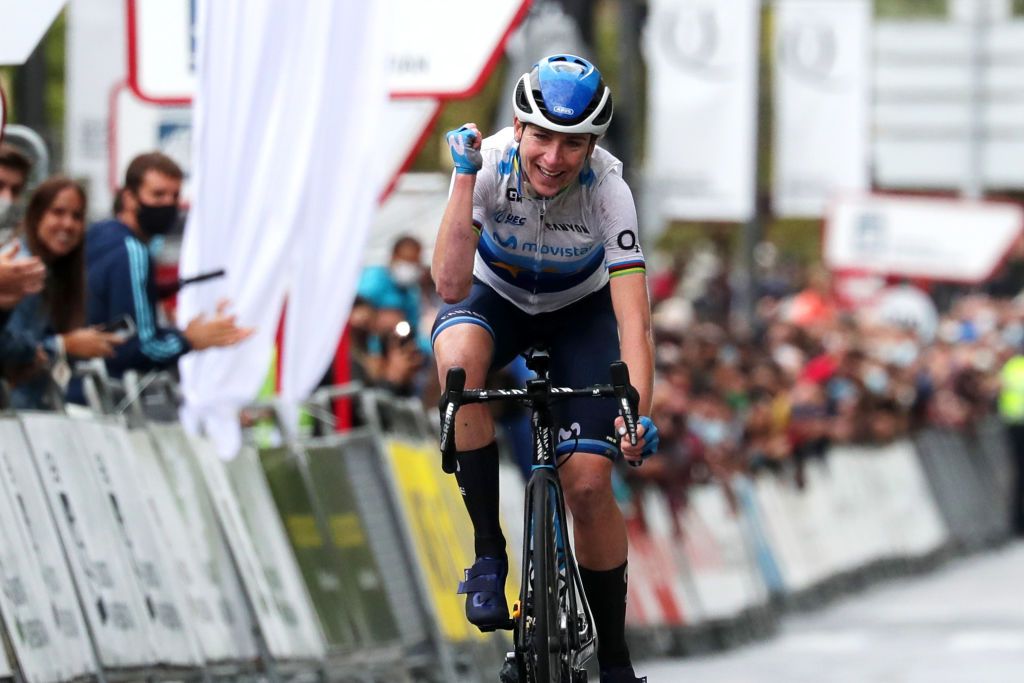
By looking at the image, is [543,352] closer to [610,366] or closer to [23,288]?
[610,366]

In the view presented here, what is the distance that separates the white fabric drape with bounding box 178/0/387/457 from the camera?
38.7 feet

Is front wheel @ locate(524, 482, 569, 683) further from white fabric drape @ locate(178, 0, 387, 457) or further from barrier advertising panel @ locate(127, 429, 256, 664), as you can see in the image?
white fabric drape @ locate(178, 0, 387, 457)

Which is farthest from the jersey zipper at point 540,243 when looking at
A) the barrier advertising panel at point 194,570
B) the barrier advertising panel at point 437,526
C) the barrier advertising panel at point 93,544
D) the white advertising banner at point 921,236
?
the white advertising banner at point 921,236

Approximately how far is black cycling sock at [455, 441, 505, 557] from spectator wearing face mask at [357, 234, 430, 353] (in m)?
6.22

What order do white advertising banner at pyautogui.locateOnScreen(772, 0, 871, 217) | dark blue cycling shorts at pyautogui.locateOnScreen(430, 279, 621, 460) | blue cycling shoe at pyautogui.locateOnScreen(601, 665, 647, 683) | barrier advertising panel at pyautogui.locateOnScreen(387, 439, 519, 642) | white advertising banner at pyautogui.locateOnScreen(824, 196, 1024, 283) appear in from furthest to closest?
white advertising banner at pyautogui.locateOnScreen(824, 196, 1024, 283)
white advertising banner at pyautogui.locateOnScreen(772, 0, 871, 217)
barrier advertising panel at pyautogui.locateOnScreen(387, 439, 519, 642)
blue cycling shoe at pyautogui.locateOnScreen(601, 665, 647, 683)
dark blue cycling shorts at pyautogui.locateOnScreen(430, 279, 621, 460)

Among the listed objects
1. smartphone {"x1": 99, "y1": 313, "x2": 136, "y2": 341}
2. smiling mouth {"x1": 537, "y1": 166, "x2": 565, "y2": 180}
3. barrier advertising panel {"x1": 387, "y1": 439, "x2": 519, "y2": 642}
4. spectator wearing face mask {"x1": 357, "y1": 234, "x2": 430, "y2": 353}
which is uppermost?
smiling mouth {"x1": 537, "y1": 166, "x2": 565, "y2": 180}

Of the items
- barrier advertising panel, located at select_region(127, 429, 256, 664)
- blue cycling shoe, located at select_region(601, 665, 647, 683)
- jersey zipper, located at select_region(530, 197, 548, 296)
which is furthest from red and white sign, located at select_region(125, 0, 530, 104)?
blue cycling shoe, located at select_region(601, 665, 647, 683)

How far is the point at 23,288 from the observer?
9125 millimetres

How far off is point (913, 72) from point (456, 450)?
1650 inches

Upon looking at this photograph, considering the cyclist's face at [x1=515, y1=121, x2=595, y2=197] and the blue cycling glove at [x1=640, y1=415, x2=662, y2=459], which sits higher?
the cyclist's face at [x1=515, y1=121, x2=595, y2=197]

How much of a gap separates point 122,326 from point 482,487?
8.74ft

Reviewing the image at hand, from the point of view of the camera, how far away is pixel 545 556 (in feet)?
28.0

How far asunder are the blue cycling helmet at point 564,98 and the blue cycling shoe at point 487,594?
147cm

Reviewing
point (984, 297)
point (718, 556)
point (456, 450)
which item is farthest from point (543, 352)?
point (984, 297)
